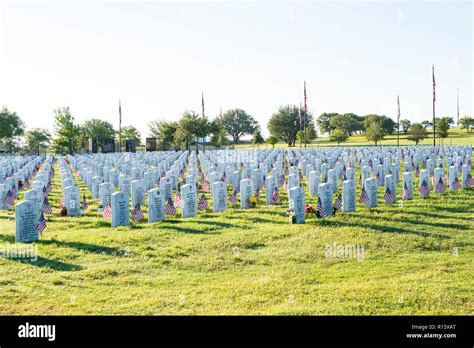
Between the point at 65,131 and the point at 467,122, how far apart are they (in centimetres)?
7599

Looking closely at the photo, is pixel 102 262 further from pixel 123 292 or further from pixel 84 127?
pixel 84 127

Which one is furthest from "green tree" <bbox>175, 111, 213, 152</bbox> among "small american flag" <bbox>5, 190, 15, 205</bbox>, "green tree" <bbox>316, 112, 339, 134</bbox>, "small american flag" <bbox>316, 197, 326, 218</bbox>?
"green tree" <bbox>316, 112, 339, 134</bbox>

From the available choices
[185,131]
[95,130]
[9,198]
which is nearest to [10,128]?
[95,130]

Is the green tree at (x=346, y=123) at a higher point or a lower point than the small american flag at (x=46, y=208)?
higher

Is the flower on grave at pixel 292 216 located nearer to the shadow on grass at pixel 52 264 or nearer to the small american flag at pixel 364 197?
the small american flag at pixel 364 197

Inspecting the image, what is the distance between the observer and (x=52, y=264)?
29.0 feet

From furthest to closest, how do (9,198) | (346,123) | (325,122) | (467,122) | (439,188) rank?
(325,122) → (346,123) → (467,122) → (439,188) → (9,198)

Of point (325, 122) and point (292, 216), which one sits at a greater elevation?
point (325, 122)

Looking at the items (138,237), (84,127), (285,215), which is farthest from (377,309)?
(84,127)

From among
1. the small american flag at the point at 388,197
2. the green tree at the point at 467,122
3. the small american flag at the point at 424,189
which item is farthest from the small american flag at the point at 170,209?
the green tree at the point at 467,122

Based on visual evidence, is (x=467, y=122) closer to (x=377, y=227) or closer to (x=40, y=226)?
(x=377, y=227)

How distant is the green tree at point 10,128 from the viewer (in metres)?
71.8

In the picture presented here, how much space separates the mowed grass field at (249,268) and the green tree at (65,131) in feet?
173
